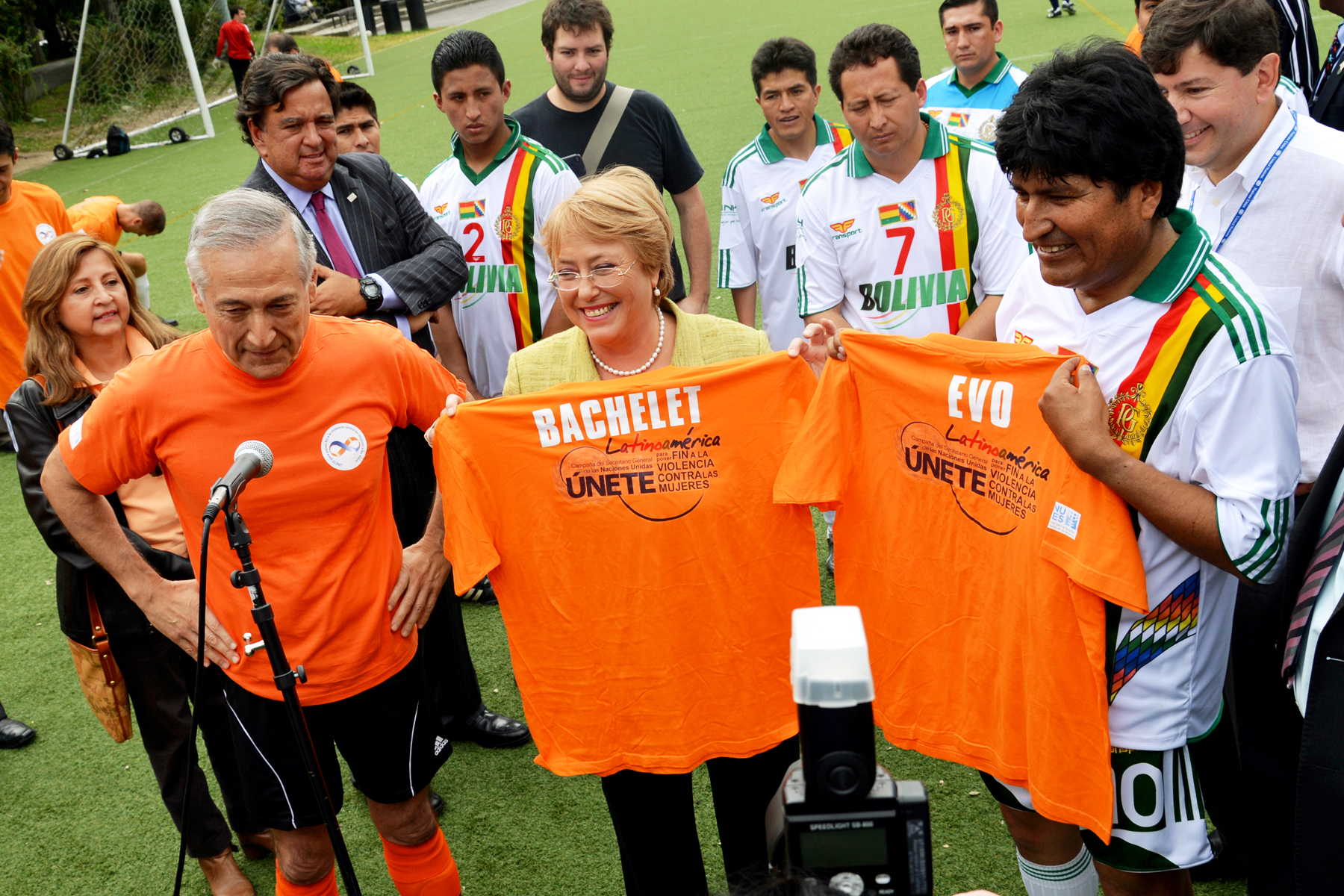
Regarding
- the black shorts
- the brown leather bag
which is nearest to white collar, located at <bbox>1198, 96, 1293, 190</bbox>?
the black shorts

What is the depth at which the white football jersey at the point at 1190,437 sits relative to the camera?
2029 mm

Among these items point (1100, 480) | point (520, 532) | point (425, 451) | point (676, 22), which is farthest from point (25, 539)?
point (676, 22)

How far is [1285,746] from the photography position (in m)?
2.79

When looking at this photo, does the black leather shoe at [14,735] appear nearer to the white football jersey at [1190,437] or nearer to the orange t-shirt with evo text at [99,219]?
the orange t-shirt with evo text at [99,219]

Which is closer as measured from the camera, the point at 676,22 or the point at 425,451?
the point at 425,451

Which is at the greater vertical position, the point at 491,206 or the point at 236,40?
the point at 236,40

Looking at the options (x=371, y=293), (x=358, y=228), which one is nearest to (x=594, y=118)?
(x=358, y=228)

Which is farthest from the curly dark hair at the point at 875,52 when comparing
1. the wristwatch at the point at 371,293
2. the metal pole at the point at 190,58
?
the metal pole at the point at 190,58

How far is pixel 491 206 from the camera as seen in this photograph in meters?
4.54

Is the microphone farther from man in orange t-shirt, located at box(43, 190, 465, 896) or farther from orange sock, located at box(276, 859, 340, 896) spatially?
orange sock, located at box(276, 859, 340, 896)

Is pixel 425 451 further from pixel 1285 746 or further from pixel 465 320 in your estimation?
pixel 1285 746

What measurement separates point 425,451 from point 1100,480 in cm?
239

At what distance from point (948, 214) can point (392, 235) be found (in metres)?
2.04

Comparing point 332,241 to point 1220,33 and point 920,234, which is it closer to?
point 920,234
